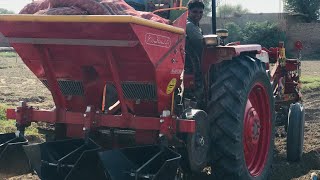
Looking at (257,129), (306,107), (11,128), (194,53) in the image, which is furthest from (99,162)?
(306,107)

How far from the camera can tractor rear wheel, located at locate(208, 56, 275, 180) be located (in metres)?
4.57

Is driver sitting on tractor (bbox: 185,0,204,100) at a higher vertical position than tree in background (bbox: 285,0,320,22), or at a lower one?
lower

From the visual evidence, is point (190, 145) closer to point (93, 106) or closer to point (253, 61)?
point (93, 106)

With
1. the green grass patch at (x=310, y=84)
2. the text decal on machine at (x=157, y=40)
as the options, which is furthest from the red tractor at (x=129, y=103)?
the green grass patch at (x=310, y=84)

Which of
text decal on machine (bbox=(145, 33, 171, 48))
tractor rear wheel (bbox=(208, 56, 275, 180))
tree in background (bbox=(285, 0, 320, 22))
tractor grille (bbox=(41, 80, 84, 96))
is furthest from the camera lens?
tree in background (bbox=(285, 0, 320, 22))

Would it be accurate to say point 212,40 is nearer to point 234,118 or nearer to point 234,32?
point 234,118

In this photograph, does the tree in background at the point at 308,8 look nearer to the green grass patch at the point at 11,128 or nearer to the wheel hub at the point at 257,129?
the green grass patch at the point at 11,128

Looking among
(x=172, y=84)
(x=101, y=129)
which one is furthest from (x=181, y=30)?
(x=101, y=129)

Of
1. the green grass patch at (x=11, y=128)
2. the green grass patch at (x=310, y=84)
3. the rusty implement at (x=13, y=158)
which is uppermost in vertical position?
the rusty implement at (x=13, y=158)

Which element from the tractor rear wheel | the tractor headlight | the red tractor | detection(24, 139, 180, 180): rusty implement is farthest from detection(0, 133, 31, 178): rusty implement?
the tractor headlight

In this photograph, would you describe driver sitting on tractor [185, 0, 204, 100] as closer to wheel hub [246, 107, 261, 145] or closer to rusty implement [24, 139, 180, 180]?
wheel hub [246, 107, 261, 145]

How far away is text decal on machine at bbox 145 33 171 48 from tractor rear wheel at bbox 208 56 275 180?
78 centimetres

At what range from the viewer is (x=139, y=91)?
4410 mm

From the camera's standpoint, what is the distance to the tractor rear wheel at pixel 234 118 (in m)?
4.57
